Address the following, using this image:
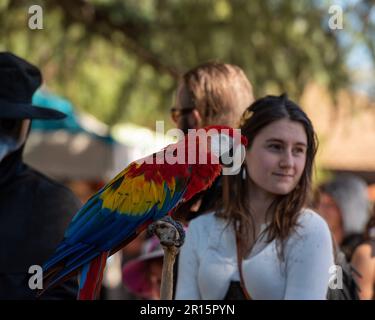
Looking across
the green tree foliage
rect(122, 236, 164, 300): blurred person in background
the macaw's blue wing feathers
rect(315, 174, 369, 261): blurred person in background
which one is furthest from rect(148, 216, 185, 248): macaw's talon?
the green tree foliage

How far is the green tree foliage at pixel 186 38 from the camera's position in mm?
7344

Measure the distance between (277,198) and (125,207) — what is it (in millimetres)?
707

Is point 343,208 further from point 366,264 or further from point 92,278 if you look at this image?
point 92,278

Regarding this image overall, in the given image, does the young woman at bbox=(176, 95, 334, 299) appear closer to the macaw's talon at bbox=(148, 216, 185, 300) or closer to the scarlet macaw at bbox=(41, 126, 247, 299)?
the scarlet macaw at bbox=(41, 126, 247, 299)

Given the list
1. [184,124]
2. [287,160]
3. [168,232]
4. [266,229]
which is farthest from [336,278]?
[168,232]

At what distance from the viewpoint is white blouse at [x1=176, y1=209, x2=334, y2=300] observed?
252cm

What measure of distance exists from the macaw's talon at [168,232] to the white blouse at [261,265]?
64 cm

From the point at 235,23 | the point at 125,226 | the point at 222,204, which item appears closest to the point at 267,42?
the point at 235,23

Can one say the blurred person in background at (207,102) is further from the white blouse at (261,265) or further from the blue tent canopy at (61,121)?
the blue tent canopy at (61,121)

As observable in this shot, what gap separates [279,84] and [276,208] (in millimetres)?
5097

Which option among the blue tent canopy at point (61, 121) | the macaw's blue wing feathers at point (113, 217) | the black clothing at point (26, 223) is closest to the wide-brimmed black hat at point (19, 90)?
the black clothing at point (26, 223)

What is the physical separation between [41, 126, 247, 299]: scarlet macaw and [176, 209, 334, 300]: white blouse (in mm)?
485

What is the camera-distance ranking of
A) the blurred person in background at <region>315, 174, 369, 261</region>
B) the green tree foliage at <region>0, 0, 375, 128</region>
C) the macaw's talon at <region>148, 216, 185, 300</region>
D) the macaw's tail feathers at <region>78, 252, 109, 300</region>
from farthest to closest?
the green tree foliage at <region>0, 0, 375, 128</region>
the blurred person in background at <region>315, 174, 369, 261</region>
the macaw's tail feathers at <region>78, 252, 109, 300</region>
the macaw's talon at <region>148, 216, 185, 300</region>

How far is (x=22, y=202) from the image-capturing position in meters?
2.99
